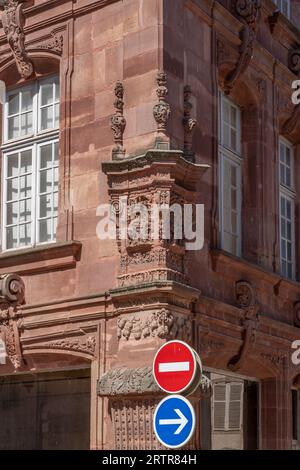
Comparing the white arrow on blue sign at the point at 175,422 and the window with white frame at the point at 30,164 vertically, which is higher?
the window with white frame at the point at 30,164

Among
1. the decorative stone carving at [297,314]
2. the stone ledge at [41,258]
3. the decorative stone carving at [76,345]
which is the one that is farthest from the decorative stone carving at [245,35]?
the decorative stone carving at [76,345]

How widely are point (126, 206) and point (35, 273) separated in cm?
186

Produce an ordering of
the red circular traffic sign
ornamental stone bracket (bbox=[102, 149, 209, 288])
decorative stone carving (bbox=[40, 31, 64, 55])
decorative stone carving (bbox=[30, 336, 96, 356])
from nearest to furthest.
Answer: the red circular traffic sign → ornamental stone bracket (bbox=[102, 149, 209, 288]) → decorative stone carving (bbox=[30, 336, 96, 356]) → decorative stone carving (bbox=[40, 31, 64, 55])

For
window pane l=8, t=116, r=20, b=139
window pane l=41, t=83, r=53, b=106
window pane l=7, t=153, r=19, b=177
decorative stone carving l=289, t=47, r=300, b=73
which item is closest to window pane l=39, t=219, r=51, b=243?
window pane l=7, t=153, r=19, b=177

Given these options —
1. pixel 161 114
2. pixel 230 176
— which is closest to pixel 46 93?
pixel 161 114

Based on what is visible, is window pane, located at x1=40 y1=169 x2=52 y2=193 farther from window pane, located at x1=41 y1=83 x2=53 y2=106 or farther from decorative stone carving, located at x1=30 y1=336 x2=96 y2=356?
decorative stone carving, located at x1=30 y1=336 x2=96 y2=356

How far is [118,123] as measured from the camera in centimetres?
1477

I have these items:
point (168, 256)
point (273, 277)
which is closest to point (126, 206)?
point (168, 256)

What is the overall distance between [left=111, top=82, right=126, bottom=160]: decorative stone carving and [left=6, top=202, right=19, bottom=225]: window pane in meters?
2.33

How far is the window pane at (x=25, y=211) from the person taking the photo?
16.2 meters

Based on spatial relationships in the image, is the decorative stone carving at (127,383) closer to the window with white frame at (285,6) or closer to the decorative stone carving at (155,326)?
the decorative stone carving at (155,326)

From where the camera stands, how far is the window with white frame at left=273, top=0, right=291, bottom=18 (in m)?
19.0

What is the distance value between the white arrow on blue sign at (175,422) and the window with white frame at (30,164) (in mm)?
6106

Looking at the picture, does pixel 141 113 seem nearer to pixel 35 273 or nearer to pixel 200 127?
pixel 200 127
